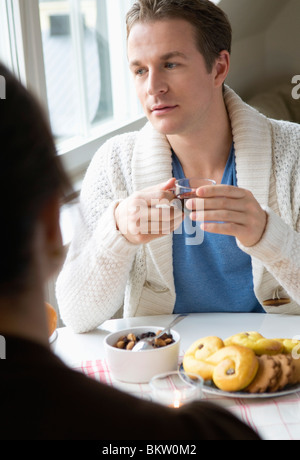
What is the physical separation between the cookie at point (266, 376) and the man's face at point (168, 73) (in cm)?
75

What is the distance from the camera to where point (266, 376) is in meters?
1.06

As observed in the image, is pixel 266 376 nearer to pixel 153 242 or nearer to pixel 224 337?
pixel 224 337

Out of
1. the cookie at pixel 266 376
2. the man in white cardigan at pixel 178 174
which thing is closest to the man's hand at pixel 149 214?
the man in white cardigan at pixel 178 174

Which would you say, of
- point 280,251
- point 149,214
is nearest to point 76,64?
point 149,214

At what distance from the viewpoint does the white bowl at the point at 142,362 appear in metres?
1.15

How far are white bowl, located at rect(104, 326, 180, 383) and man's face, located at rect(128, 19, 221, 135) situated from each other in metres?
0.67

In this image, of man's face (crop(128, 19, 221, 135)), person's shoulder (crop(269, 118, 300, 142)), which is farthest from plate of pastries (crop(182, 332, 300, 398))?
person's shoulder (crop(269, 118, 300, 142))

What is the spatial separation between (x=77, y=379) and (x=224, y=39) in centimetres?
149

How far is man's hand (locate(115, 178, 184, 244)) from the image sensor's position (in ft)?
4.63

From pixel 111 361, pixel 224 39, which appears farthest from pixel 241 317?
pixel 224 39

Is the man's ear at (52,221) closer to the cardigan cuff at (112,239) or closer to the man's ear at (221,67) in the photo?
A: the cardigan cuff at (112,239)

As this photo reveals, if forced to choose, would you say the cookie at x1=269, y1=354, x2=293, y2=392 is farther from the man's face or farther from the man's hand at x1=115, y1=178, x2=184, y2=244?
the man's face

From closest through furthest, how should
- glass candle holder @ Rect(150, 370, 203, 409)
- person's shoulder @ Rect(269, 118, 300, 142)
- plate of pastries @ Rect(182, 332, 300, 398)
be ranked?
glass candle holder @ Rect(150, 370, 203, 409) → plate of pastries @ Rect(182, 332, 300, 398) → person's shoulder @ Rect(269, 118, 300, 142)

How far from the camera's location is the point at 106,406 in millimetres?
482
